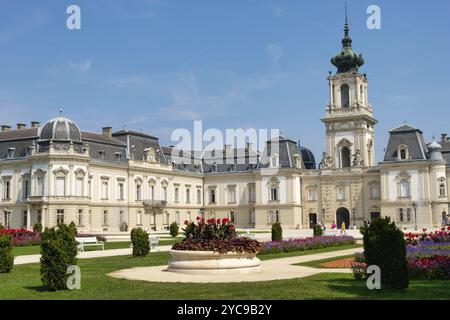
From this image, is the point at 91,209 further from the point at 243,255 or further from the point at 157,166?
the point at 243,255

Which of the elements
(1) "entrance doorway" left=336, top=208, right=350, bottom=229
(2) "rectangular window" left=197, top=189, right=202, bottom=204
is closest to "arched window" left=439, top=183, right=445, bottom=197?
(1) "entrance doorway" left=336, top=208, right=350, bottom=229

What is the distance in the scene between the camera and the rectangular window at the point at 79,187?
54719 millimetres

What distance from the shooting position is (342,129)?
6794cm

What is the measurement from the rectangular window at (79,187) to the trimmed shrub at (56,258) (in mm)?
41557

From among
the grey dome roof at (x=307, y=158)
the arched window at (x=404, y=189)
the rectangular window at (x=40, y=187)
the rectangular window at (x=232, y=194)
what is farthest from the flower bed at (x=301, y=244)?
the grey dome roof at (x=307, y=158)

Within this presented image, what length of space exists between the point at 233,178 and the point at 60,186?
936 inches

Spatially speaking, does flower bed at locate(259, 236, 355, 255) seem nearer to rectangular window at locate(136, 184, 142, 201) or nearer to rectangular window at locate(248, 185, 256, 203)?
rectangular window at locate(136, 184, 142, 201)

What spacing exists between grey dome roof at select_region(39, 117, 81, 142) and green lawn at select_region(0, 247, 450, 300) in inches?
1521

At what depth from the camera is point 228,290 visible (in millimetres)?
13164

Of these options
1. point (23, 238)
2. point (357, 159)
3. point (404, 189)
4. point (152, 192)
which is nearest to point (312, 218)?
point (357, 159)

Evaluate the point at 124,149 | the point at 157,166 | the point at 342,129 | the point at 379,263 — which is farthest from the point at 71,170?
the point at 379,263

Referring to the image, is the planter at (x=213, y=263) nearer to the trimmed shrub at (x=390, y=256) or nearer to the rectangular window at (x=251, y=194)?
the trimmed shrub at (x=390, y=256)

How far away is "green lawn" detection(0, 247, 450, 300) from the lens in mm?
12254

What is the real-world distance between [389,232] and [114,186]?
162 ft
